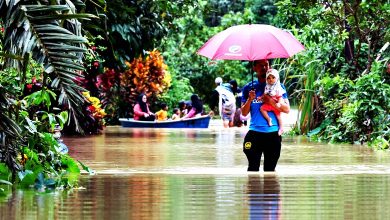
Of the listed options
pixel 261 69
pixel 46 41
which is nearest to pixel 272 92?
pixel 261 69

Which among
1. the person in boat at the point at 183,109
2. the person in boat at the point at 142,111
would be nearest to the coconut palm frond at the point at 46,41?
the person in boat at the point at 142,111

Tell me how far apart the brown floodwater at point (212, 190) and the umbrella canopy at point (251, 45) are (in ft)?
4.60

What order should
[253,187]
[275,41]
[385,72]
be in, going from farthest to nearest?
[385,72], [275,41], [253,187]

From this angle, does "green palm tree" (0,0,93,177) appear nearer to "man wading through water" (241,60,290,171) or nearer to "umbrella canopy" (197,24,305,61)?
"man wading through water" (241,60,290,171)

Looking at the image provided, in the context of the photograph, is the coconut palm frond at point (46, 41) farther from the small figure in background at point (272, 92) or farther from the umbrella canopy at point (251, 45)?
the umbrella canopy at point (251, 45)

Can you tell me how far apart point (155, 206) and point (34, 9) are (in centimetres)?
179

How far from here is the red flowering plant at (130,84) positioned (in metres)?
36.2

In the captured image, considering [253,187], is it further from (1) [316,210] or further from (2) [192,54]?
(2) [192,54]

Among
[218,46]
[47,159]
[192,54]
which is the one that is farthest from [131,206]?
[192,54]

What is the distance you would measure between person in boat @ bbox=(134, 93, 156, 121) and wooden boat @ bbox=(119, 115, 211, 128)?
0.48 meters

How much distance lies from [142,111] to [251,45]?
20181mm

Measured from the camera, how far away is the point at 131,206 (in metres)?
9.01

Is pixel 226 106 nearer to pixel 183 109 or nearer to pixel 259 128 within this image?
pixel 183 109

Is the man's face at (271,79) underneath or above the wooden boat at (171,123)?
above
